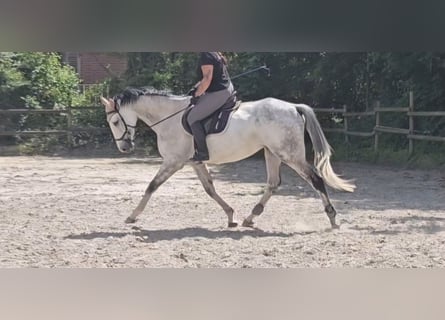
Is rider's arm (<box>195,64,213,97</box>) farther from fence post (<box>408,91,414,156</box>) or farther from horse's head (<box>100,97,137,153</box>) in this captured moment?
fence post (<box>408,91,414,156</box>)

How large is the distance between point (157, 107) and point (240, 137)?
953 mm

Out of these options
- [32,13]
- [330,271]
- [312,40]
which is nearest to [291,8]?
[312,40]

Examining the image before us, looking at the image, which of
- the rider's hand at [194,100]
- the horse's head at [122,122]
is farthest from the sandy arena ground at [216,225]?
the rider's hand at [194,100]

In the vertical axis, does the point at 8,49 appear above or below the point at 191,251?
above

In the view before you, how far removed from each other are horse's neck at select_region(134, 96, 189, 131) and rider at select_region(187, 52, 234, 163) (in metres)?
0.34

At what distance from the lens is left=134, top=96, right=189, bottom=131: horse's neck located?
7.22 m

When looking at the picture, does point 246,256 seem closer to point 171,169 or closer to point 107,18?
point 171,169

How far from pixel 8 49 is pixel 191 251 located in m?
3.42

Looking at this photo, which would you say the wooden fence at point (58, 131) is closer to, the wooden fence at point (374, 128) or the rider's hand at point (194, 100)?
the wooden fence at point (374, 128)

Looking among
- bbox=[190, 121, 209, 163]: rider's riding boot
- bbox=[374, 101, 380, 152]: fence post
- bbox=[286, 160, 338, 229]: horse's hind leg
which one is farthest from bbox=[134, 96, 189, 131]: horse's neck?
bbox=[374, 101, 380, 152]: fence post

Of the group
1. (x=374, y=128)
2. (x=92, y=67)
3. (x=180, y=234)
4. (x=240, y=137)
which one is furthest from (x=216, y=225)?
(x=92, y=67)

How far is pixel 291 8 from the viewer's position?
8.18 ft

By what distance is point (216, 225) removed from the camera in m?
7.29

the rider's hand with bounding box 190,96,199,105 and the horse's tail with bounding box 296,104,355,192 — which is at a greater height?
the rider's hand with bounding box 190,96,199,105
